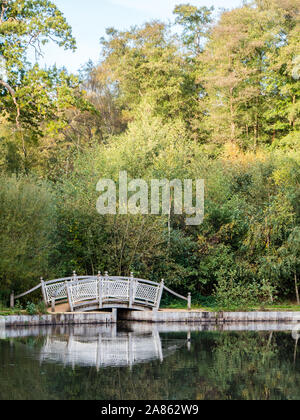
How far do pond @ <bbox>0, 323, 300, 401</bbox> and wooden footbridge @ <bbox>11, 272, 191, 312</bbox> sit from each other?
4.76 feet

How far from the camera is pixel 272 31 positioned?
35562mm

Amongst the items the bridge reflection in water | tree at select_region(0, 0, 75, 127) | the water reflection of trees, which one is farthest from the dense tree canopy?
the water reflection of trees

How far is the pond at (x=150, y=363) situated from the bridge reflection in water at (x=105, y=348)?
0.02 meters

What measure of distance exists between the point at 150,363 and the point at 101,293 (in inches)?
299

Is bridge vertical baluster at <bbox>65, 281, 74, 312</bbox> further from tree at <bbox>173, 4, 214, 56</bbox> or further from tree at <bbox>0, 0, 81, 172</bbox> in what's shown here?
tree at <bbox>173, 4, 214, 56</bbox>

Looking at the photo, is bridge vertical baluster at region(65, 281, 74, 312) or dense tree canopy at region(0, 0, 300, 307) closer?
dense tree canopy at region(0, 0, 300, 307)

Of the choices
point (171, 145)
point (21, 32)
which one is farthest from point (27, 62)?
point (171, 145)

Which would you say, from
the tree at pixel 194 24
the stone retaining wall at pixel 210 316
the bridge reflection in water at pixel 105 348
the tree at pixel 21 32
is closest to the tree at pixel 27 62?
the tree at pixel 21 32

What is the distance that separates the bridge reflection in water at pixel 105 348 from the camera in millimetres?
13735

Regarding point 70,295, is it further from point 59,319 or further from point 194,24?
point 194,24

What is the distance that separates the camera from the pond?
35.3 ft

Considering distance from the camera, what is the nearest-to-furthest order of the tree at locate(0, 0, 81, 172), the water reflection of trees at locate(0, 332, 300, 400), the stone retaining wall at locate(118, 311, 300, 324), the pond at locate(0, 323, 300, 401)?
the water reflection of trees at locate(0, 332, 300, 400), the pond at locate(0, 323, 300, 401), the tree at locate(0, 0, 81, 172), the stone retaining wall at locate(118, 311, 300, 324)
